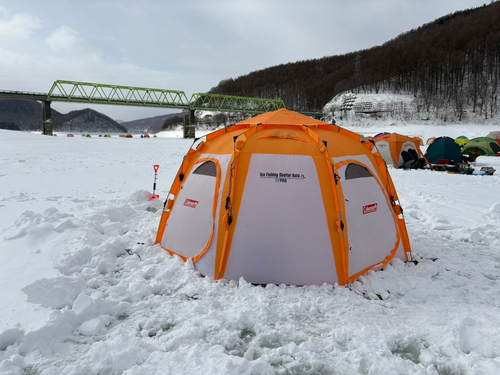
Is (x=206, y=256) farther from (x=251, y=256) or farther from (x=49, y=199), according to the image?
(x=49, y=199)

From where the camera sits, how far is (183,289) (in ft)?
12.8

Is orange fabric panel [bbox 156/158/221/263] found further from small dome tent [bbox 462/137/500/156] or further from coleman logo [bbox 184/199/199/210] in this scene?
small dome tent [bbox 462/137/500/156]

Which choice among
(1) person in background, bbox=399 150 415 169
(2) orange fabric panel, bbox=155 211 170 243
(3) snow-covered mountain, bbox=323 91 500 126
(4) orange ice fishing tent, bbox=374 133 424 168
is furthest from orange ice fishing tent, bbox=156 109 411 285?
(3) snow-covered mountain, bbox=323 91 500 126

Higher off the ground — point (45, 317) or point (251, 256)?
point (251, 256)

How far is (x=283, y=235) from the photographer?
408 cm

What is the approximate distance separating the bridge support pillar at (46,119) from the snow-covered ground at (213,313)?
162 feet

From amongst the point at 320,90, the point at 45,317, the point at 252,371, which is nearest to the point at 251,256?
the point at 252,371

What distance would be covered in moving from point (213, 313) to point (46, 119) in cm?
5599

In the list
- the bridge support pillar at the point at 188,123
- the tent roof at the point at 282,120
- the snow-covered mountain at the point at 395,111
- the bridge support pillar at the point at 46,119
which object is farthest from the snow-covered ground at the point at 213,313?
the snow-covered mountain at the point at 395,111

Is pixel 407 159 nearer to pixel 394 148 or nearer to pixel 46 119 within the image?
pixel 394 148

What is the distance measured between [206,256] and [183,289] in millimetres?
600

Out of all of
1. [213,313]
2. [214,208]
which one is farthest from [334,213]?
[213,313]

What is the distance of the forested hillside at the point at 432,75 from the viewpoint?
72.8 meters

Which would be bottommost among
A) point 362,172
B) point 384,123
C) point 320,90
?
point 362,172
